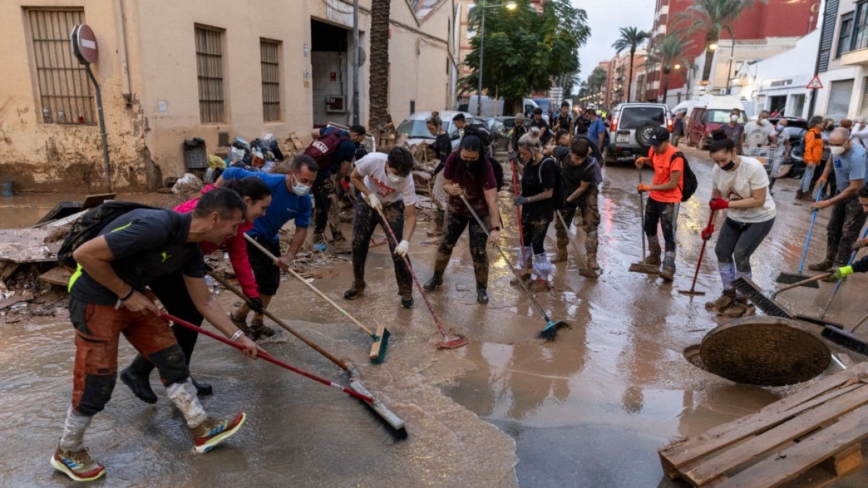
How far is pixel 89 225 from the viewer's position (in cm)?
277

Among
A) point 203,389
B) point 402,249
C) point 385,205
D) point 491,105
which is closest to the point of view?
point 203,389

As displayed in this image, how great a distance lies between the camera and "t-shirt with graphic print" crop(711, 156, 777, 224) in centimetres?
523

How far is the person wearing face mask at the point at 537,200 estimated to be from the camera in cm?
609

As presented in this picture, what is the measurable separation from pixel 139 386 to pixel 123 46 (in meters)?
7.43

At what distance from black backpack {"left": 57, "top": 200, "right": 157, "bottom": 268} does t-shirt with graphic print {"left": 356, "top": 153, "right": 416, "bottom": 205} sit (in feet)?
9.65

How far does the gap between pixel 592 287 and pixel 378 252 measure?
289cm

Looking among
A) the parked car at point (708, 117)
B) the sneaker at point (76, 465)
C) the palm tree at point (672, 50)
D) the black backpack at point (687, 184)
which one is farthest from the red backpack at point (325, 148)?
the palm tree at point (672, 50)

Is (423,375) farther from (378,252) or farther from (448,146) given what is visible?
(448,146)

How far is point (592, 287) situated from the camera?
6.49m

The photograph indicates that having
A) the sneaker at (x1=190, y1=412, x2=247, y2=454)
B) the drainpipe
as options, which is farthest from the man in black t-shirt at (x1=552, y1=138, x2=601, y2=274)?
the drainpipe

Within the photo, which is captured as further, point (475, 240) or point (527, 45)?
point (527, 45)

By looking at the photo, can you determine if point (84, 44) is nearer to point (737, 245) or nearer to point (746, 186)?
point (746, 186)

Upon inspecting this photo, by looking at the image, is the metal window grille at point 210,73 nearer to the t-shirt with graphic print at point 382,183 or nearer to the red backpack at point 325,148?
the red backpack at point 325,148

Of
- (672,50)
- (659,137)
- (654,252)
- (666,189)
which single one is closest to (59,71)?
(659,137)
